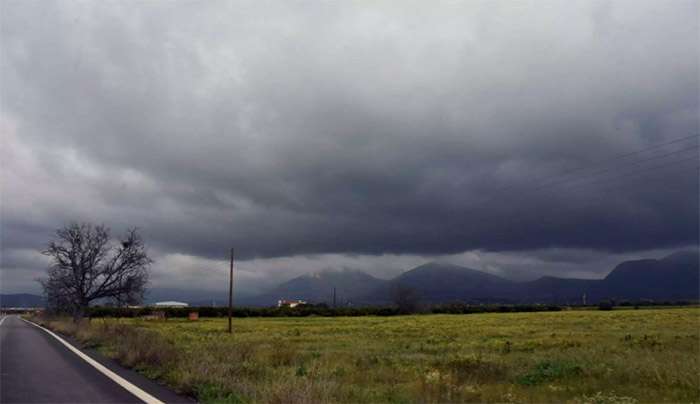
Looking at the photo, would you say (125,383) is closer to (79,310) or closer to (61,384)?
(61,384)

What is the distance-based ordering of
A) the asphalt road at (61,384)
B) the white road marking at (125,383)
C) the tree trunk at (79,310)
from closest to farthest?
the white road marking at (125,383), the asphalt road at (61,384), the tree trunk at (79,310)

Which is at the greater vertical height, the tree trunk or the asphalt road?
the tree trunk

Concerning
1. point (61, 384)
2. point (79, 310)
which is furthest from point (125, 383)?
point (79, 310)

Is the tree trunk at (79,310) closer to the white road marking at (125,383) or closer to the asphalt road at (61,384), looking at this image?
the asphalt road at (61,384)

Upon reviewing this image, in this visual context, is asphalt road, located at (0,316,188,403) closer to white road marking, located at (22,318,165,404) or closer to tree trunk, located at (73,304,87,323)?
white road marking, located at (22,318,165,404)

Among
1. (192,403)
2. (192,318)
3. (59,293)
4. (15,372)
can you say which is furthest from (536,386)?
(192,318)

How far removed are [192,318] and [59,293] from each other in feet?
110

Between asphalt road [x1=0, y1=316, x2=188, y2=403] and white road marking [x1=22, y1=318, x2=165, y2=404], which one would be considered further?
asphalt road [x1=0, y1=316, x2=188, y2=403]

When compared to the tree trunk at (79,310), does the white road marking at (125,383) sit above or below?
below

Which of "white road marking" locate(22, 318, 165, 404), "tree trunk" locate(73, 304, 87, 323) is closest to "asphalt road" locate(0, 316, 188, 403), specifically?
"white road marking" locate(22, 318, 165, 404)

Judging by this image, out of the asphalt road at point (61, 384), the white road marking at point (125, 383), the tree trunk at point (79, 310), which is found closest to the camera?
the white road marking at point (125, 383)

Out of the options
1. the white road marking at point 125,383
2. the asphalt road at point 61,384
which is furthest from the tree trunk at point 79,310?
the white road marking at point 125,383

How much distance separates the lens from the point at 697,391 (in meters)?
13.5

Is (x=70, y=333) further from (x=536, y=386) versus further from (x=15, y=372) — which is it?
(x=536, y=386)
